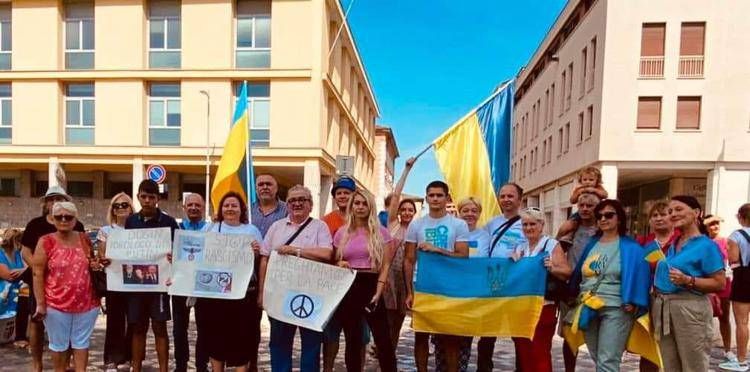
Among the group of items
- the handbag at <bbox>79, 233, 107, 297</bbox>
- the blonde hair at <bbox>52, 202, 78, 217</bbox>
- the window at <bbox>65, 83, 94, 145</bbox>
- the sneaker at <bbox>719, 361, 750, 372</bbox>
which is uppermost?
the window at <bbox>65, 83, 94, 145</bbox>

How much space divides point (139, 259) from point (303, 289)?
1.60 metres

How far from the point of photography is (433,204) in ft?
14.8

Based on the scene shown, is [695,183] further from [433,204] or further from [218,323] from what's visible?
[218,323]

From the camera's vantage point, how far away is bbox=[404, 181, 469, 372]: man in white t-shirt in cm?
447

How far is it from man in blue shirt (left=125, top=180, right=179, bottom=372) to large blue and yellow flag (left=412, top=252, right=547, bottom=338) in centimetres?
246

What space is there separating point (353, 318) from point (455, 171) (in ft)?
11.9

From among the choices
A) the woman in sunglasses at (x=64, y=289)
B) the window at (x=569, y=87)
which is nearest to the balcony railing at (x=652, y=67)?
the window at (x=569, y=87)

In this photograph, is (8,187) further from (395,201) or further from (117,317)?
(395,201)

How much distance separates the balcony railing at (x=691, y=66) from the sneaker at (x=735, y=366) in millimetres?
19138

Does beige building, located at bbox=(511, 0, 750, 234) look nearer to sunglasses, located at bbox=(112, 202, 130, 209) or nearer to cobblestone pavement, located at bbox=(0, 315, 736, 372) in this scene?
cobblestone pavement, located at bbox=(0, 315, 736, 372)

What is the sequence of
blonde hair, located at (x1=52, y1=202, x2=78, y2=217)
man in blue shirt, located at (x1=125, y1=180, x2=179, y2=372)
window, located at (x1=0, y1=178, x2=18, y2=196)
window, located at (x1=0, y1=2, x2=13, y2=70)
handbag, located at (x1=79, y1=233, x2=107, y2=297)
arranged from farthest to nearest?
window, located at (x1=0, y1=178, x2=18, y2=196)
window, located at (x1=0, y1=2, x2=13, y2=70)
man in blue shirt, located at (x1=125, y1=180, x2=179, y2=372)
handbag, located at (x1=79, y1=233, x2=107, y2=297)
blonde hair, located at (x1=52, y1=202, x2=78, y2=217)

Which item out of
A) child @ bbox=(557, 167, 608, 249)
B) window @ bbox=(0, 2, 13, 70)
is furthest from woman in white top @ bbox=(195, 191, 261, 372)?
window @ bbox=(0, 2, 13, 70)

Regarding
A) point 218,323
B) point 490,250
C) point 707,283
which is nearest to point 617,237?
point 707,283

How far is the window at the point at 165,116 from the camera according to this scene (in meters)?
21.8
